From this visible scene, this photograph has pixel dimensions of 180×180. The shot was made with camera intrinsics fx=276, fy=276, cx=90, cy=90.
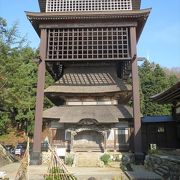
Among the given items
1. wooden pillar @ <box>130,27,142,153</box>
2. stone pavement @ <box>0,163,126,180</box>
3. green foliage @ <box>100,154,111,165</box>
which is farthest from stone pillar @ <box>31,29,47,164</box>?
wooden pillar @ <box>130,27,142,153</box>

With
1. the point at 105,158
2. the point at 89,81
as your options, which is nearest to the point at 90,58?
the point at 89,81

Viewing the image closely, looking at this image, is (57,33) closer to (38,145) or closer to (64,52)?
(64,52)

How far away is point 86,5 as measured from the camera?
2772cm

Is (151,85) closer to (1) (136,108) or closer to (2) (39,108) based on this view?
(1) (136,108)

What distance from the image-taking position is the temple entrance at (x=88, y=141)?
90.4 ft

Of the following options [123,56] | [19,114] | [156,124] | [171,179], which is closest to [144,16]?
[123,56]

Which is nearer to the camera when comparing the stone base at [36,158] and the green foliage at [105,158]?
A: the stone base at [36,158]

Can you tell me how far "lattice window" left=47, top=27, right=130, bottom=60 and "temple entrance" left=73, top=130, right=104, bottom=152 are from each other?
25.4 feet

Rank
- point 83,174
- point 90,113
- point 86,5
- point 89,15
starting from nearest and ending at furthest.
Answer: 1. point 83,174
2. point 89,15
3. point 90,113
4. point 86,5

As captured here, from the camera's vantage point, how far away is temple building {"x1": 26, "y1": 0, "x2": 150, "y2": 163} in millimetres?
25922

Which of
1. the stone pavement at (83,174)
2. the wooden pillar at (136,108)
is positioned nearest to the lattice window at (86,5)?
the wooden pillar at (136,108)

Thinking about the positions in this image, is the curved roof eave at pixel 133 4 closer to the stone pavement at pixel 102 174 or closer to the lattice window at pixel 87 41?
the lattice window at pixel 87 41

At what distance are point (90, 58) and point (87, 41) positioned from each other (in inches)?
75.2

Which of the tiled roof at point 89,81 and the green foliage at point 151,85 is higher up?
the green foliage at point 151,85
